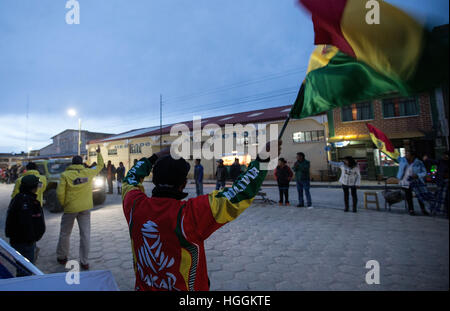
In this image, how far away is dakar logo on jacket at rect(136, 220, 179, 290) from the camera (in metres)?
1.45

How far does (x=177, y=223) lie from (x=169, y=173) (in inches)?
13.5

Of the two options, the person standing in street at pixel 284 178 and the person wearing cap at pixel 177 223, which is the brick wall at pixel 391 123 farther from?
the person wearing cap at pixel 177 223

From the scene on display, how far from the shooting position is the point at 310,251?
4336 millimetres

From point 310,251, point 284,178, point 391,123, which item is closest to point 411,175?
point 284,178

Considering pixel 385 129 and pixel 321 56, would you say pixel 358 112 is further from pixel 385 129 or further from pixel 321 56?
pixel 321 56

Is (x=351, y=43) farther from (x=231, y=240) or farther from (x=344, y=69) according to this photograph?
(x=231, y=240)

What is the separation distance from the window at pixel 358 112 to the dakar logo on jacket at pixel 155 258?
19647 mm

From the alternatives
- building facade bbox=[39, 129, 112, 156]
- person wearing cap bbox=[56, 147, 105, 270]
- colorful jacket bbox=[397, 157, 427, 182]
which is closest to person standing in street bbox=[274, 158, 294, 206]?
colorful jacket bbox=[397, 157, 427, 182]
